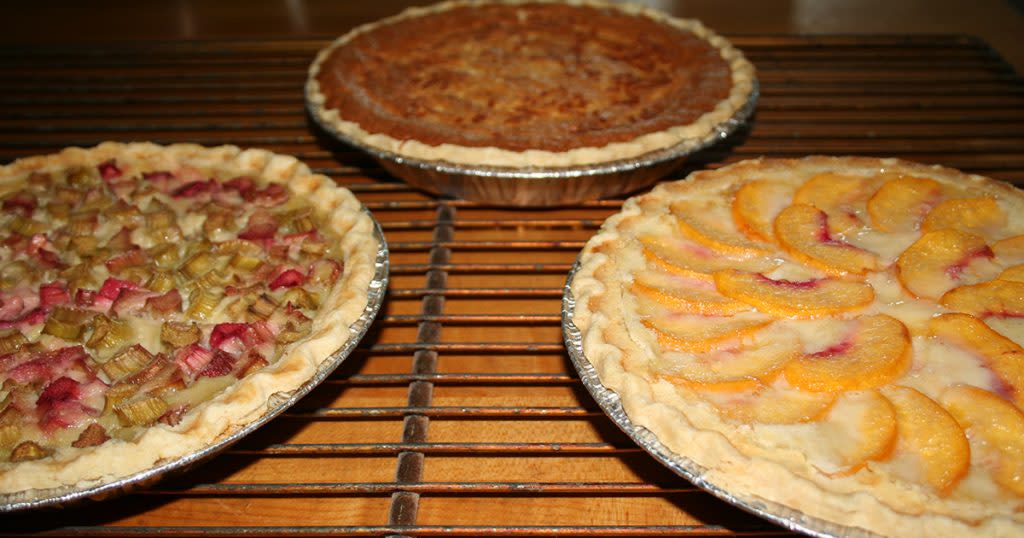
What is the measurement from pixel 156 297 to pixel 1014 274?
2787mm

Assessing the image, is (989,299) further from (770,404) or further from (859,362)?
(770,404)

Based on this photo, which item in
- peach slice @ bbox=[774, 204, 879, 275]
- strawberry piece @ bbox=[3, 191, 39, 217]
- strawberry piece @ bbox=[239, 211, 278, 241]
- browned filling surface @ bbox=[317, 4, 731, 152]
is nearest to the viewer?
peach slice @ bbox=[774, 204, 879, 275]

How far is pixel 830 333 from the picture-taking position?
2.35 m

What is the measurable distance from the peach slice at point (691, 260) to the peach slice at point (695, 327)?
183 millimetres

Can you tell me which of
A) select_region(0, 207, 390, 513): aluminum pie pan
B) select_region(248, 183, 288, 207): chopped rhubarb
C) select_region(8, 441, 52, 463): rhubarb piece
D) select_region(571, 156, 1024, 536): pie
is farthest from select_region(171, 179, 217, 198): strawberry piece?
select_region(571, 156, 1024, 536): pie

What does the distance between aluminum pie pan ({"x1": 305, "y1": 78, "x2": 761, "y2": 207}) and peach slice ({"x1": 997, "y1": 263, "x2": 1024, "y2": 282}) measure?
4.28 feet

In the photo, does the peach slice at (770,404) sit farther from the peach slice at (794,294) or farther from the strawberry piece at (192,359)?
the strawberry piece at (192,359)

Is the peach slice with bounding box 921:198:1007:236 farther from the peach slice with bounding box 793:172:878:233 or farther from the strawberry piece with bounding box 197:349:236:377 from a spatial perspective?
the strawberry piece with bounding box 197:349:236:377

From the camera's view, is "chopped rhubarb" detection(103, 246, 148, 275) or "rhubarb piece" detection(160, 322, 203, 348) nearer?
"rhubarb piece" detection(160, 322, 203, 348)

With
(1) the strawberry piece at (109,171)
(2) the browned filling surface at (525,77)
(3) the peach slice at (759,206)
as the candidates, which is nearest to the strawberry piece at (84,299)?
(1) the strawberry piece at (109,171)

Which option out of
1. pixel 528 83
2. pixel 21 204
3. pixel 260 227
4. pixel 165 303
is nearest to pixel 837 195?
pixel 528 83

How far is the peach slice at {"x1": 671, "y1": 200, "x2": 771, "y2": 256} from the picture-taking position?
2693mm

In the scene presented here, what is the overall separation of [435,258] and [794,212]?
145cm

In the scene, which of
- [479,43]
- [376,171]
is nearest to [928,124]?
[479,43]
